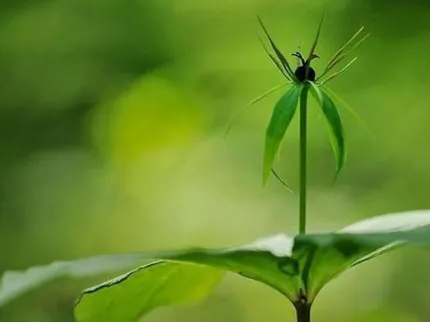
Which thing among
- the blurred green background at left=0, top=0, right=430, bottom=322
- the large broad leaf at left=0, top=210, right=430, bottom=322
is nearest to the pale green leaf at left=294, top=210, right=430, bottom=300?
the large broad leaf at left=0, top=210, right=430, bottom=322

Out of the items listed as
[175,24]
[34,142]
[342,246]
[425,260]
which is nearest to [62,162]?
[34,142]

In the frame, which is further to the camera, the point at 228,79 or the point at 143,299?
the point at 228,79

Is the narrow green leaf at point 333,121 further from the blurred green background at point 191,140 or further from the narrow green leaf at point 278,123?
the blurred green background at point 191,140

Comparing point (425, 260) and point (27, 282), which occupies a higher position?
point (27, 282)

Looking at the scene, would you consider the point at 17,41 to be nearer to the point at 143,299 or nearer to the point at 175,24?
the point at 175,24

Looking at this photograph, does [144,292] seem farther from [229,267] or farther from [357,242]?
[357,242]
